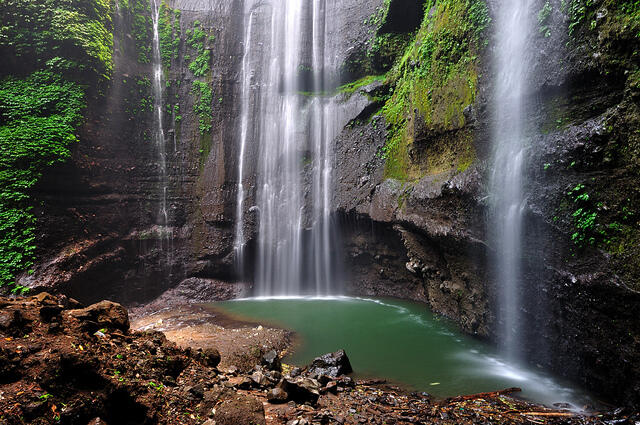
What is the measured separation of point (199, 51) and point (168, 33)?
5.77 feet

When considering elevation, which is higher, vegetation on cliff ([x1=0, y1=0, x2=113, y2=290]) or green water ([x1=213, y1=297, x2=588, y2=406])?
vegetation on cliff ([x1=0, y1=0, x2=113, y2=290])

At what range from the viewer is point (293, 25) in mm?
15969

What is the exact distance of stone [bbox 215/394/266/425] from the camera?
2.72 metres

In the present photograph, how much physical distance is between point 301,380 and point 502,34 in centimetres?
747

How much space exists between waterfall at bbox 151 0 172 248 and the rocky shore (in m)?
9.76

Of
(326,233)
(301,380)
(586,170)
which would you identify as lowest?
(301,380)

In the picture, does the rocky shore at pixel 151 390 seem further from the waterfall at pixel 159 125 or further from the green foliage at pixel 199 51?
the green foliage at pixel 199 51

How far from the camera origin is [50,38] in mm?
11711

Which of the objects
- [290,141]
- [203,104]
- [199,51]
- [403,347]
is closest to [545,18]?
[403,347]

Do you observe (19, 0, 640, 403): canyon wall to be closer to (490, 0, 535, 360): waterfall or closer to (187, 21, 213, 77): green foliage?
(187, 21, 213, 77): green foliage

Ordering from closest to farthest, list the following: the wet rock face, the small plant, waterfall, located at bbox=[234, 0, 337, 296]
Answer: the small plant, the wet rock face, waterfall, located at bbox=[234, 0, 337, 296]

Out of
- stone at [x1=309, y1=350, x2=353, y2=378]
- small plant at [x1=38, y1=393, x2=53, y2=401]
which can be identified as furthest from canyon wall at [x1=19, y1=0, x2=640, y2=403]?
small plant at [x1=38, y1=393, x2=53, y2=401]

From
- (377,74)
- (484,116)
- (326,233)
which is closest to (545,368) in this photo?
(484,116)

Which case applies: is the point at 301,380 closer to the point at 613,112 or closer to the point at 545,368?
the point at 545,368
